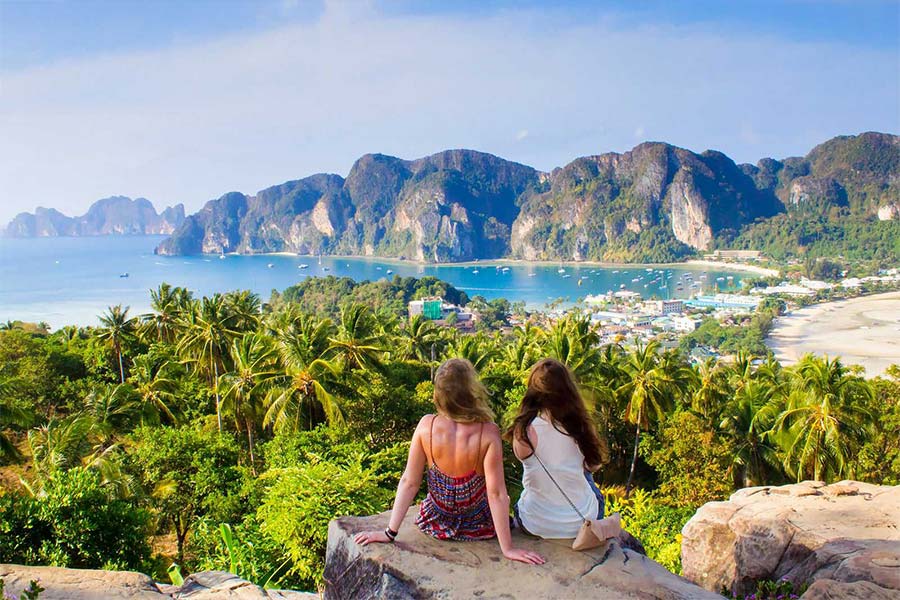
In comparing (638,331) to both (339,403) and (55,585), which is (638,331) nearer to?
(339,403)

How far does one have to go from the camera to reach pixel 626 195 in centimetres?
19825

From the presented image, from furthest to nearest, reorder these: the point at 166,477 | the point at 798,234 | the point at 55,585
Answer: the point at 798,234 → the point at 166,477 → the point at 55,585

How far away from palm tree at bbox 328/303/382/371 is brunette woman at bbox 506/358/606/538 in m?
13.1

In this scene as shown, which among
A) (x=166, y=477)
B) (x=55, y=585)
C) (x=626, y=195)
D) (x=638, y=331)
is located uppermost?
(x=626, y=195)

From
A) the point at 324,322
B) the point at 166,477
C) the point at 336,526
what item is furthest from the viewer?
the point at 324,322

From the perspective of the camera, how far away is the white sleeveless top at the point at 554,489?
149 inches

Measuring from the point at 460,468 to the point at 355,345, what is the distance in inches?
530

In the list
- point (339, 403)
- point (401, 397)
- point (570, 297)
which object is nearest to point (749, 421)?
point (401, 397)

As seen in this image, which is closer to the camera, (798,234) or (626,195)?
(798,234)

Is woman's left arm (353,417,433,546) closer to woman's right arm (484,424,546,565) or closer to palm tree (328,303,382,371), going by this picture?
woman's right arm (484,424,546,565)

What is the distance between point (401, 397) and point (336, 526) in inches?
527

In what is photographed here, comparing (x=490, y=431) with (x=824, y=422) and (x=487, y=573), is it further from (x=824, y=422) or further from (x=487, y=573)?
(x=824, y=422)

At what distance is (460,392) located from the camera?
3557 millimetres

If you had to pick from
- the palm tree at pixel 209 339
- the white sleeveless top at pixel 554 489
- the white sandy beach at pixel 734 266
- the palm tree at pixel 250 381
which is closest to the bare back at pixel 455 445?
the white sleeveless top at pixel 554 489
